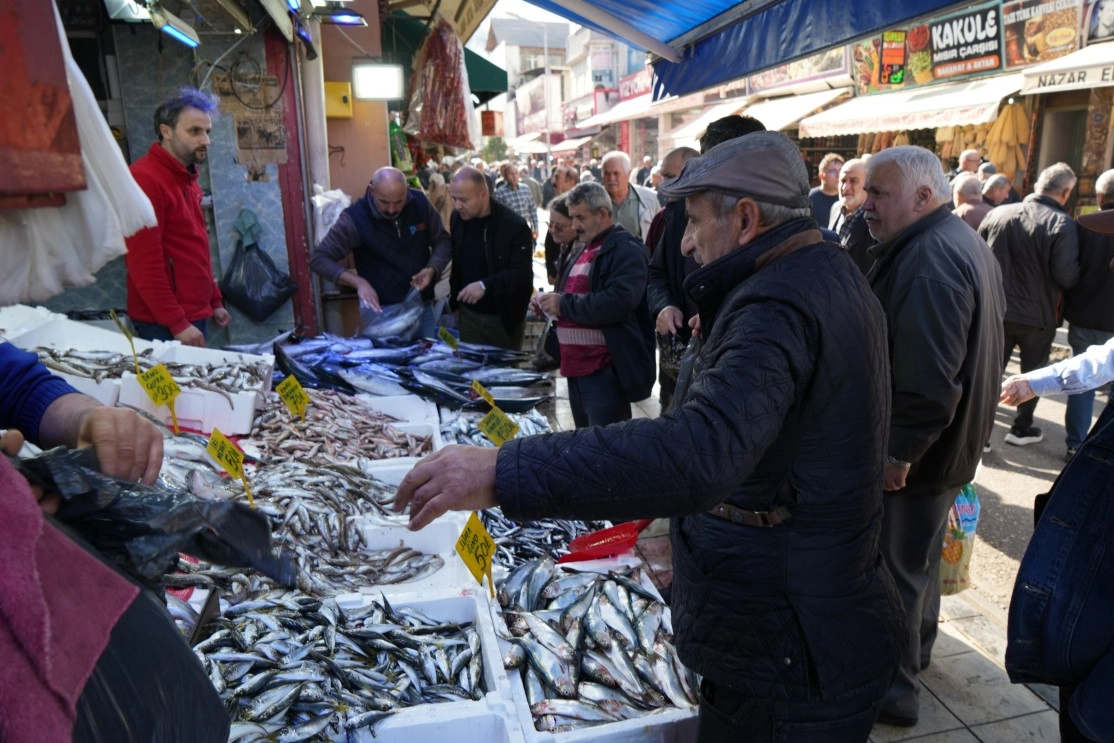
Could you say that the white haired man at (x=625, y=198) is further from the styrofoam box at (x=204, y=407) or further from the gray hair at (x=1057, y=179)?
the styrofoam box at (x=204, y=407)

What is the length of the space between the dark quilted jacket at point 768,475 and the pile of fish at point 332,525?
1.54m

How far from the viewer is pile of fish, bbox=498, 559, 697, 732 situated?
94.4 inches

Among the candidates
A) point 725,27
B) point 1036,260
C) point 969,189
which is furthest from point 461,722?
point 969,189

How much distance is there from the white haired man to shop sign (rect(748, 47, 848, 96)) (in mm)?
9129

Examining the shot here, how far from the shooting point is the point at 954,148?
1320 cm

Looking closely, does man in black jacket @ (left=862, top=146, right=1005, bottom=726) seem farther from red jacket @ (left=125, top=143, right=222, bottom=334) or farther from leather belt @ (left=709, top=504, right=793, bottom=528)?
red jacket @ (left=125, top=143, right=222, bottom=334)

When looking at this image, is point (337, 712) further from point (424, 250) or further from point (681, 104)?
point (681, 104)

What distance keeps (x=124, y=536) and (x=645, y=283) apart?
3.54 metres

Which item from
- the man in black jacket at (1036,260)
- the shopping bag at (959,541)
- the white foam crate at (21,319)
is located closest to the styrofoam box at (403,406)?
the white foam crate at (21,319)

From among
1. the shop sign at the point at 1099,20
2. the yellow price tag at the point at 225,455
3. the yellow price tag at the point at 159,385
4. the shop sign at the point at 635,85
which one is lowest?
the yellow price tag at the point at 225,455

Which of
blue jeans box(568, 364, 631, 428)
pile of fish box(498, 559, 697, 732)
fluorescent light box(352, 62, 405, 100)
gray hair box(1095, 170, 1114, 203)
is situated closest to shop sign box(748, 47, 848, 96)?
fluorescent light box(352, 62, 405, 100)

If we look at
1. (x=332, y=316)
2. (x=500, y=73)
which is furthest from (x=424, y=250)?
(x=500, y=73)

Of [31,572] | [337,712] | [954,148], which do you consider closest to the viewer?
[31,572]

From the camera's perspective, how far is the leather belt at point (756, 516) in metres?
1.62
